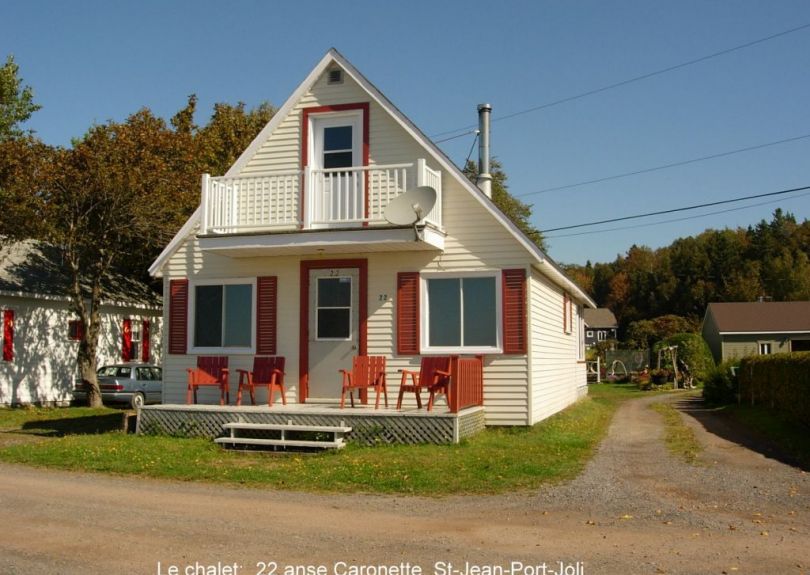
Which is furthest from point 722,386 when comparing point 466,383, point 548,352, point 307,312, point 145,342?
point 145,342

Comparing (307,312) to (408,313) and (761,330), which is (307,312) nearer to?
(408,313)

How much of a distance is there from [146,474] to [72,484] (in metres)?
1.07

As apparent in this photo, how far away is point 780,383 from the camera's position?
1803cm

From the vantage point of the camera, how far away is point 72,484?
422 inches

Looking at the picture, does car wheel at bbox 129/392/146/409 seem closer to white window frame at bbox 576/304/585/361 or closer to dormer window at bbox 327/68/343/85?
dormer window at bbox 327/68/343/85

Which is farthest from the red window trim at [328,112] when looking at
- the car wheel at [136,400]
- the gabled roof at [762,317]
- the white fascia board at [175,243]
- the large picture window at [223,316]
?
the gabled roof at [762,317]

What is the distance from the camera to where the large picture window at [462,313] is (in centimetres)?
1510

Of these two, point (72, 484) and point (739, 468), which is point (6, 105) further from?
point (739, 468)

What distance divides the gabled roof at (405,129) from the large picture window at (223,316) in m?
1.23

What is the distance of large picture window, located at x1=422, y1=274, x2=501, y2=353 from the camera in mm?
15102

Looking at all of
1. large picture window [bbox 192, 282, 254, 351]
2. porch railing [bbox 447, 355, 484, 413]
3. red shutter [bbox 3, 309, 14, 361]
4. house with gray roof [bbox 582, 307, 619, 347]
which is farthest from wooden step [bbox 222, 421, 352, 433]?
house with gray roof [bbox 582, 307, 619, 347]

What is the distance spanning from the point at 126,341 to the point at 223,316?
47.0 ft

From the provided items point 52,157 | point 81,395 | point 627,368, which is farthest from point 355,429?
point 627,368

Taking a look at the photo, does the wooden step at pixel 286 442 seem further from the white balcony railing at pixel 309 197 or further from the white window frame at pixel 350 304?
the white balcony railing at pixel 309 197
